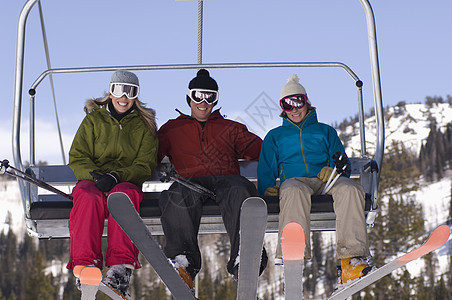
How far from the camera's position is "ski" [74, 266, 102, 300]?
2.31 meters

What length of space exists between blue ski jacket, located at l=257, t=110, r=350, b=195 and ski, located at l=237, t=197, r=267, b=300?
37.4 inches

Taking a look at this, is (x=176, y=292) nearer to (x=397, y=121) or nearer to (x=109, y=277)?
(x=109, y=277)

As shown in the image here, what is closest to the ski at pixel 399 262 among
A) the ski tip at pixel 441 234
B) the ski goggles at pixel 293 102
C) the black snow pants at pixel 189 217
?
the ski tip at pixel 441 234

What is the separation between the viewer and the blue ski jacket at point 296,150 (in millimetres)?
3260

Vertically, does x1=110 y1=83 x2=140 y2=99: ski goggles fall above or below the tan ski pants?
above

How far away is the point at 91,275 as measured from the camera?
2.31 meters

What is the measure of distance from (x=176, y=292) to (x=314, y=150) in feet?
4.01

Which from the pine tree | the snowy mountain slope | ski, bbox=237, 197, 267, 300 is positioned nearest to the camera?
ski, bbox=237, 197, 267, 300

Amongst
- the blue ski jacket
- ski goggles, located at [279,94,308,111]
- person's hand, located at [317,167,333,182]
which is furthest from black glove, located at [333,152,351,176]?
ski goggles, located at [279,94,308,111]

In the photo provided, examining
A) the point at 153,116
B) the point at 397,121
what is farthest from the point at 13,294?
the point at 397,121

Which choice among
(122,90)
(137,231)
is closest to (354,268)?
(137,231)

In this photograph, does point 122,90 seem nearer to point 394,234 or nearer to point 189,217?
point 189,217

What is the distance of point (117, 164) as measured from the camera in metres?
3.19

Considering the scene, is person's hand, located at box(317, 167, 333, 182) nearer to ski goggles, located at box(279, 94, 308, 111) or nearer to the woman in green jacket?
A: ski goggles, located at box(279, 94, 308, 111)
